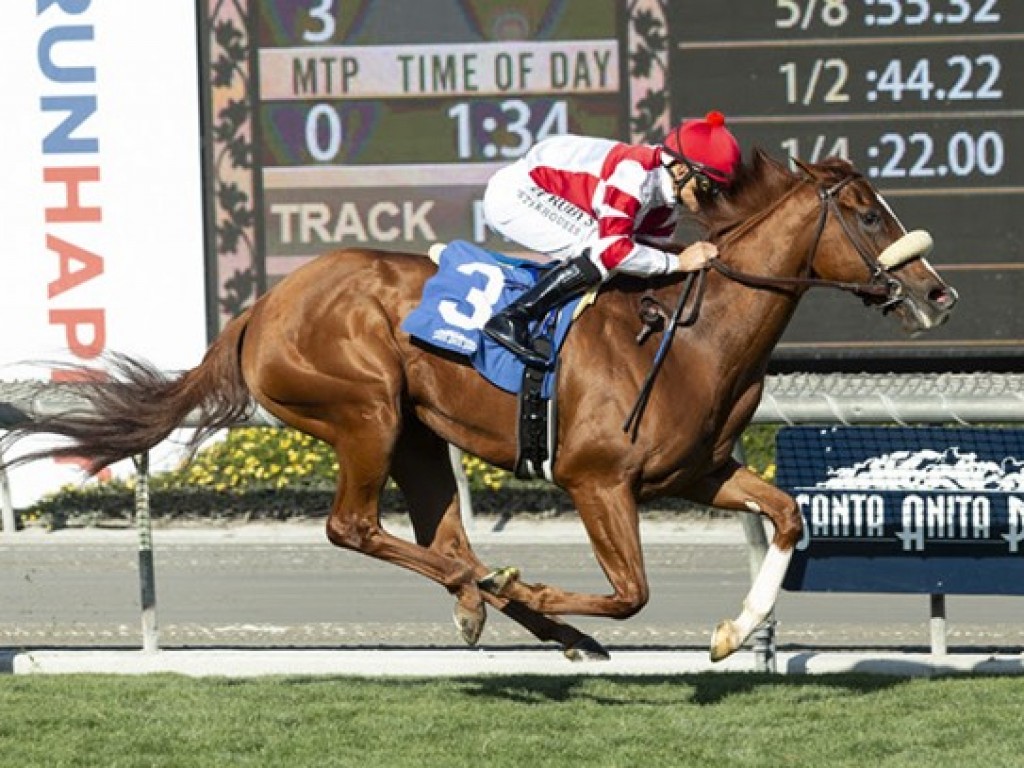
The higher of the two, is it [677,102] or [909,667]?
[677,102]

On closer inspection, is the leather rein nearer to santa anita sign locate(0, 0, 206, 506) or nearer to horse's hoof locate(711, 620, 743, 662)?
horse's hoof locate(711, 620, 743, 662)

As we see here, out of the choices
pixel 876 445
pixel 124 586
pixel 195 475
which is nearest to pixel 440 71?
pixel 195 475

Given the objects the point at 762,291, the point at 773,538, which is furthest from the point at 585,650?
the point at 762,291

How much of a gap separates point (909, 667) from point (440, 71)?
5257 mm

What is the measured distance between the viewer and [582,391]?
6.05m

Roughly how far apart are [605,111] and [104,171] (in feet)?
8.48

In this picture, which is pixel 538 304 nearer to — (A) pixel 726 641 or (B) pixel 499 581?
(B) pixel 499 581

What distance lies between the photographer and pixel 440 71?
36.6 ft

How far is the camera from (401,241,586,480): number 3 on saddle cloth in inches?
240

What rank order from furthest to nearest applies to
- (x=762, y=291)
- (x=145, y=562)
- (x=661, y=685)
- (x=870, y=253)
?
(x=145, y=562)
(x=661, y=685)
(x=762, y=291)
(x=870, y=253)

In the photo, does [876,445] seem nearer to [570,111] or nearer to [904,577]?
[904,577]

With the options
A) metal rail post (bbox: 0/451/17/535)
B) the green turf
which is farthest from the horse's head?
metal rail post (bbox: 0/451/17/535)

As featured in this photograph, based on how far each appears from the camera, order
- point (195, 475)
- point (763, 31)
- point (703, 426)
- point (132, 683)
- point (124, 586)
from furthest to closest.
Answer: point (195, 475) < point (763, 31) < point (124, 586) < point (132, 683) < point (703, 426)

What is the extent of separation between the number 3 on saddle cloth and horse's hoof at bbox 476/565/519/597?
0.31 meters
